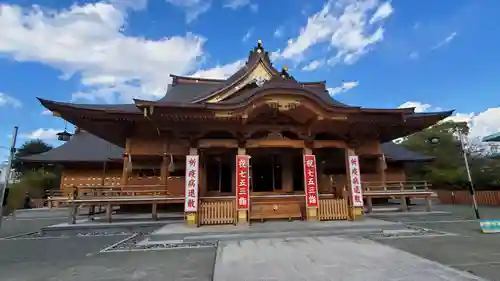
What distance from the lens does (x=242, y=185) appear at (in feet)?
27.9

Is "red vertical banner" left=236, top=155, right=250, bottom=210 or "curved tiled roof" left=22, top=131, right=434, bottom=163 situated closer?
"red vertical banner" left=236, top=155, right=250, bottom=210

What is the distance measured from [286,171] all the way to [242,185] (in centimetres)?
418

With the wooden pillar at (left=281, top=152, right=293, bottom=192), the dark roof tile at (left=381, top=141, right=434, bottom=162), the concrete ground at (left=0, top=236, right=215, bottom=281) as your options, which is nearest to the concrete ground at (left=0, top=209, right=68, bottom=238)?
the concrete ground at (left=0, top=236, right=215, bottom=281)

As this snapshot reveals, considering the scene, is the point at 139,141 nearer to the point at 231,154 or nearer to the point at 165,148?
the point at 165,148

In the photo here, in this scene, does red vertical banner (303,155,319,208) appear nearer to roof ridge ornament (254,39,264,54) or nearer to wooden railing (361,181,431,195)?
wooden railing (361,181,431,195)

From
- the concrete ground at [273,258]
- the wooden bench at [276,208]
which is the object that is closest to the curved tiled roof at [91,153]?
the wooden bench at [276,208]

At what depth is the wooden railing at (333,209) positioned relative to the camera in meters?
8.77

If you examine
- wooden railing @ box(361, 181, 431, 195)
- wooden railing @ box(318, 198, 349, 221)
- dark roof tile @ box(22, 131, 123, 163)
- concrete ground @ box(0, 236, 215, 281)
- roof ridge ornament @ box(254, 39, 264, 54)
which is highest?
roof ridge ornament @ box(254, 39, 264, 54)

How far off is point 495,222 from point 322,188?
642cm

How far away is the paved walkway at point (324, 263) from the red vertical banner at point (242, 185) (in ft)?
7.70

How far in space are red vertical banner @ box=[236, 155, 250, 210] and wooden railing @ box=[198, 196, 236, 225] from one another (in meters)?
0.28

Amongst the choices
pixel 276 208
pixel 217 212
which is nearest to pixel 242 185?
pixel 217 212

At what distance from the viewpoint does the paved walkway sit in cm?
367

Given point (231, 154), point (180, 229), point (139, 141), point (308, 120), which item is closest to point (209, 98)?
point (231, 154)
